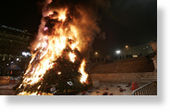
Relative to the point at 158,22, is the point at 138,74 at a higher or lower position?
lower

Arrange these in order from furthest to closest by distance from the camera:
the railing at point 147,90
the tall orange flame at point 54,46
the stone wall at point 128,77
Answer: the stone wall at point 128,77
the tall orange flame at point 54,46
the railing at point 147,90

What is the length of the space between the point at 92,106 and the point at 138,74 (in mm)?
5567

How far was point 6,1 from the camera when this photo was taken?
11.6 ft

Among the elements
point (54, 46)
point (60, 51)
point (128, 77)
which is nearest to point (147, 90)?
point (60, 51)

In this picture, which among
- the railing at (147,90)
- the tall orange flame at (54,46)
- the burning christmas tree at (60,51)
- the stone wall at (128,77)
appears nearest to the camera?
the railing at (147,90)

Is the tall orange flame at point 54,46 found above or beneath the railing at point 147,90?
above

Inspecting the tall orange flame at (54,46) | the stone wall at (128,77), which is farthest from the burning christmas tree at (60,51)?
the stone wall at (128,77)

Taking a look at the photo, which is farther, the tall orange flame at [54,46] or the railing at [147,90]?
the tall orange flame at [54,46]

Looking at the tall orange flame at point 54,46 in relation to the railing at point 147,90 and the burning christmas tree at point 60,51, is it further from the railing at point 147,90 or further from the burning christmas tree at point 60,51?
the railing at point 147,90

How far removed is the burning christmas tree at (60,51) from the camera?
14.5 ft

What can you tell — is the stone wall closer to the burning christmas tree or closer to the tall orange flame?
the burning christmas tree

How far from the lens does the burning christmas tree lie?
4414 millimetres

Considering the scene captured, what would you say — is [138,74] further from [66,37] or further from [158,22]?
[66,37]

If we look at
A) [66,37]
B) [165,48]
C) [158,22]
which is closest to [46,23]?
[66,37]
